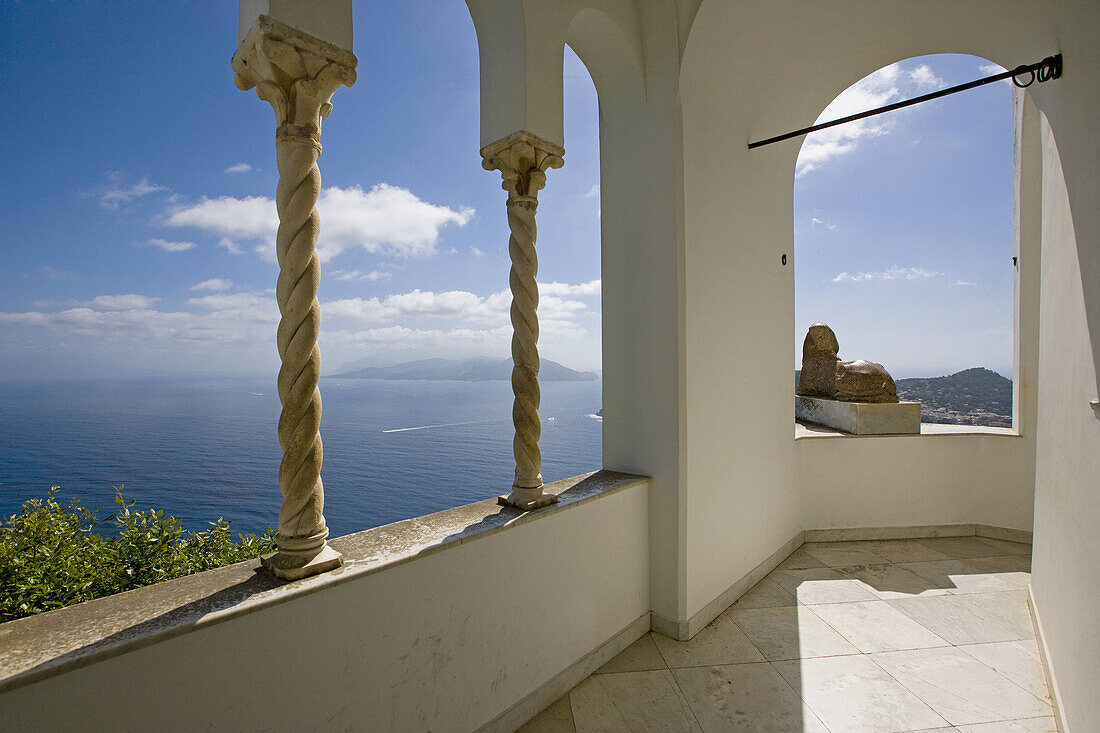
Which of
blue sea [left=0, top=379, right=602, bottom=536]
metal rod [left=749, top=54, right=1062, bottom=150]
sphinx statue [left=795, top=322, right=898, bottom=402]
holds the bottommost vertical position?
blue sea [left=0, top=379, right=602, bottom=536]

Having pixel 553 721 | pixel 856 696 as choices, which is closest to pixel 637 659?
pixel 553 721

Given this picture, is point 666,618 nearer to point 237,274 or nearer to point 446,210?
point 446,210

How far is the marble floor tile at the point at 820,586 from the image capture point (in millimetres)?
3666

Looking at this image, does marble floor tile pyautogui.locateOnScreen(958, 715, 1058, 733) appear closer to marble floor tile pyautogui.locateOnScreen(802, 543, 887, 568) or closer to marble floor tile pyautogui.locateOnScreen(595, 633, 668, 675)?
marble floor tile pyautogui.locateOnScreen(595, 633, 668, 675)

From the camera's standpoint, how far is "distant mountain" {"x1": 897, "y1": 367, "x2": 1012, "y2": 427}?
5.64 metres

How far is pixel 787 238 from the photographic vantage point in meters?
4.56

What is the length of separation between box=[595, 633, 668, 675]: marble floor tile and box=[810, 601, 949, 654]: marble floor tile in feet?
4.07

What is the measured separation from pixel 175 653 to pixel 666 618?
268 centimetres

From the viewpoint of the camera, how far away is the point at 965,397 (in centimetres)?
640

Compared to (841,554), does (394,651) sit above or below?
above

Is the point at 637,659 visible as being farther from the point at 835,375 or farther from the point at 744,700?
the point at 835,375

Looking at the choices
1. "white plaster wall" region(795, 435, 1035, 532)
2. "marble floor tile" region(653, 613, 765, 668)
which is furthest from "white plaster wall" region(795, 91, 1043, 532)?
"marble floor tile" region(653, 613, 765, 668)

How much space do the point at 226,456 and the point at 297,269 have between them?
23.7 metres

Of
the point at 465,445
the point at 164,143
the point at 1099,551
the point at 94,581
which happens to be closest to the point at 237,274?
the point at 164,143
